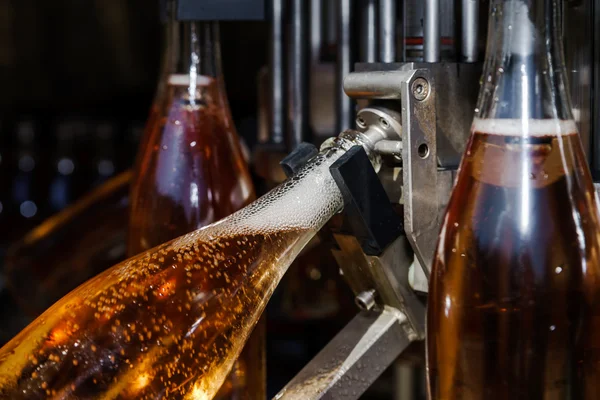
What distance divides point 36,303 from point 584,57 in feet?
1.82

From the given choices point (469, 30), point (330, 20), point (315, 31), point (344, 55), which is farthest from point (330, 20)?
point (469, 30)

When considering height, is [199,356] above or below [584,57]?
below

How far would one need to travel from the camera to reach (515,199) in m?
0.36

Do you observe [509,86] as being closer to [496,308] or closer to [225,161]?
[496,308]

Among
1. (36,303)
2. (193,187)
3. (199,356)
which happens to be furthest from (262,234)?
(36,303)

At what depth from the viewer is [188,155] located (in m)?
0.57

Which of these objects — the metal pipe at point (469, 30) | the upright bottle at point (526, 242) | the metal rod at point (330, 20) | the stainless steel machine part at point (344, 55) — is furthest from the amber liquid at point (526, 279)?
the metal rod at point (330, 20)

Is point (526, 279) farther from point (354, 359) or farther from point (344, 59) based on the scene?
point (344, 59)

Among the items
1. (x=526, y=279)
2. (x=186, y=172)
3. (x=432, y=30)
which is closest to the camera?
(x=526, y=279)

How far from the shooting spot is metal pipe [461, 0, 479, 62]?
1.54ft

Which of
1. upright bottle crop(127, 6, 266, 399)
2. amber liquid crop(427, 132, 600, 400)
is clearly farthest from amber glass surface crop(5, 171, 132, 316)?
amber liquid crop(427, 132, 600, 400)

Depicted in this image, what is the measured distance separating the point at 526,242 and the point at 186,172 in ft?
0.91

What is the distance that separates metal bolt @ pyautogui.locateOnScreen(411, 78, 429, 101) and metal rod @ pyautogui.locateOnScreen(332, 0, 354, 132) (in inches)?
5.4

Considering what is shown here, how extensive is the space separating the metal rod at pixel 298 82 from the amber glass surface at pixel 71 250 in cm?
24
